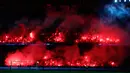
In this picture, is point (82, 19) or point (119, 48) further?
point (82, 19)

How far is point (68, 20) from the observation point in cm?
278

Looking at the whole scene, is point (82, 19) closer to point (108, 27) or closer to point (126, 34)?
point (108, 27)

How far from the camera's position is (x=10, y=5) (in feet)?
8.92

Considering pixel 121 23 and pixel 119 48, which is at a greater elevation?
pixel 121 23

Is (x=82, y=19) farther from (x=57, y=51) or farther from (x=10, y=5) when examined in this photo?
(x=10, y=5)

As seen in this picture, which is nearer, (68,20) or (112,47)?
(112,47)

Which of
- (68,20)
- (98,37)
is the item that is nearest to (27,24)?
(68,20)

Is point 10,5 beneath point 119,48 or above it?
above

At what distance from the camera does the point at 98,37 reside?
2.68 metres

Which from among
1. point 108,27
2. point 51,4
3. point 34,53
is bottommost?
point 34,53

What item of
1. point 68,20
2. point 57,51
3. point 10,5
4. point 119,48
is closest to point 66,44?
point 57,51

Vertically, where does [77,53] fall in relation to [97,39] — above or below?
below

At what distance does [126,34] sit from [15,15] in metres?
1.05

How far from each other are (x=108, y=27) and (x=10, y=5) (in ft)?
3.09
